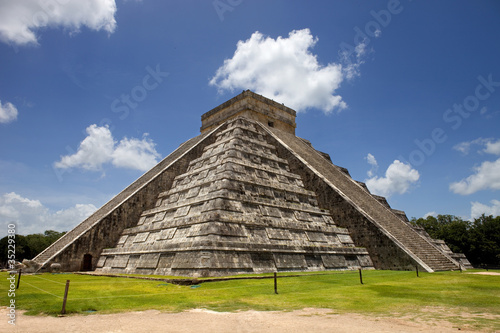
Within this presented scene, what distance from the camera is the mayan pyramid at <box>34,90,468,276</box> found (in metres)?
11.7

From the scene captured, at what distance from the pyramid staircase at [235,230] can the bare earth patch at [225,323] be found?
4.82 metres

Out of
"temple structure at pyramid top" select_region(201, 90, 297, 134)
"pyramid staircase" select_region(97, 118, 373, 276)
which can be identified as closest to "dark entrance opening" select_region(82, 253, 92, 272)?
"pyramid staircase" select_region(97, 118, 373, 276)

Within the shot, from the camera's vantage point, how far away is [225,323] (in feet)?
16.9

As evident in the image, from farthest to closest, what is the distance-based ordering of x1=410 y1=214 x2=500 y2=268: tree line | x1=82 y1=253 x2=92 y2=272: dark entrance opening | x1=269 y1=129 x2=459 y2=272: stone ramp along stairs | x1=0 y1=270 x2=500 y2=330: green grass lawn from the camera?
x1=410 y1=214 x2=500 y2=268: tree line, x1=82 y1=253 x2=92 y2=272: dark entrance opening, x1=269 y1=129 x2=459 y2=272: stone ramp along stairs, x1=0 y1=270 x2=500 y2=330: green grass lawn

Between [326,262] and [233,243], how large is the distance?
14.5ft

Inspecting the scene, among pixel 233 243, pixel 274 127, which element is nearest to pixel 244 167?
pixel 233 243

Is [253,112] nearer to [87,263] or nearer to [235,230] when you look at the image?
[235,230]

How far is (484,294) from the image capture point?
25.1 feet

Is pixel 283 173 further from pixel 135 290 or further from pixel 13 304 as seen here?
pixel 13 304

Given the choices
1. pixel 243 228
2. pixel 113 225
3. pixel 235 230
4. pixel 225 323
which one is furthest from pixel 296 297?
pixel 113 225

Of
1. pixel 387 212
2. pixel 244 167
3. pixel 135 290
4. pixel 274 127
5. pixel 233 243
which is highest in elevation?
pixel 274 127

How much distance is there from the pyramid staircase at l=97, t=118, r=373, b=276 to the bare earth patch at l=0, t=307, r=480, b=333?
482 cm

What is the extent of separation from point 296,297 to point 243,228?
500 cm

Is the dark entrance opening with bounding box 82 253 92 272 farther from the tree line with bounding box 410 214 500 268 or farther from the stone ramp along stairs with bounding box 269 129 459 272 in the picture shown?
the tree line with bounding box 410 214 500 268
